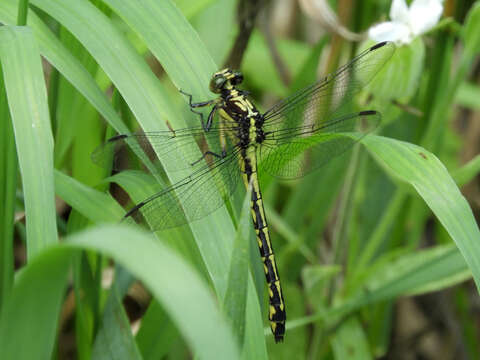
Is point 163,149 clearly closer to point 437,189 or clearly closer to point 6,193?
point 6,193

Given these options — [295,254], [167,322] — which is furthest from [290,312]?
[167,322]

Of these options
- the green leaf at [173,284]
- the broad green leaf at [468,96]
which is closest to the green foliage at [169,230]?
the green leaf at [173,284]

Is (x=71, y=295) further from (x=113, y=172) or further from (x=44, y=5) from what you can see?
(x=44, y=5)

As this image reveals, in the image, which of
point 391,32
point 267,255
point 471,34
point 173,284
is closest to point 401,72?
point 391,32

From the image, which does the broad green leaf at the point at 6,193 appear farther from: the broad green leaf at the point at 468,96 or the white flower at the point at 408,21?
the broad green leaf at the point at 468,96

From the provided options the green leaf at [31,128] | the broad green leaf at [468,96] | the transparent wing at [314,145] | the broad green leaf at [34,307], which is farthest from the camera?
the broad green leaf at [468,96]

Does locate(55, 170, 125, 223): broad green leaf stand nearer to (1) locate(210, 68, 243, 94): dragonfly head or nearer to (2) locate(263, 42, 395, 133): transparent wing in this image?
(1) locate(210, 68, 243, 94): dragonfly head
